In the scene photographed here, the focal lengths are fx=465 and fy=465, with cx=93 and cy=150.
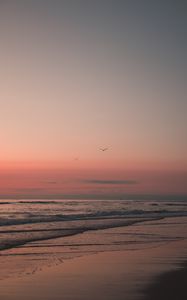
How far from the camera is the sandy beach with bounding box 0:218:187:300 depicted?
1076 centimetres

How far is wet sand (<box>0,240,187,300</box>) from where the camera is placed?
1074 centimetres

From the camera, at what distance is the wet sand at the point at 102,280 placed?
35.2ft

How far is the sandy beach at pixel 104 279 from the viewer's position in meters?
10.8

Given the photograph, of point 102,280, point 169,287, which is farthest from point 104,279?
point 169,287

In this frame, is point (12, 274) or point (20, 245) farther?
point (20, 245)

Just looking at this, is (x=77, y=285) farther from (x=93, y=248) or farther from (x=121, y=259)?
(x=93, y=248)

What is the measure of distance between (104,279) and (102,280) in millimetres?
153

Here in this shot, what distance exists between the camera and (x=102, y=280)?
1266 cm

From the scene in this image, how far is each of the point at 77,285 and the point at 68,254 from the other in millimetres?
6385

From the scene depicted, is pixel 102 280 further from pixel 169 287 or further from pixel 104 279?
pixel 169 287

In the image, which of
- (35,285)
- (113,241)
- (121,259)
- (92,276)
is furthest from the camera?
(113,241)

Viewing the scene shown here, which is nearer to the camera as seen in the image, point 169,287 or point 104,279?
point 169,287

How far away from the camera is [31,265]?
1516 centimetres

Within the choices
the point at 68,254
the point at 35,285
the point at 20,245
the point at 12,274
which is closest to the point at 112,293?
the point at 35,285
